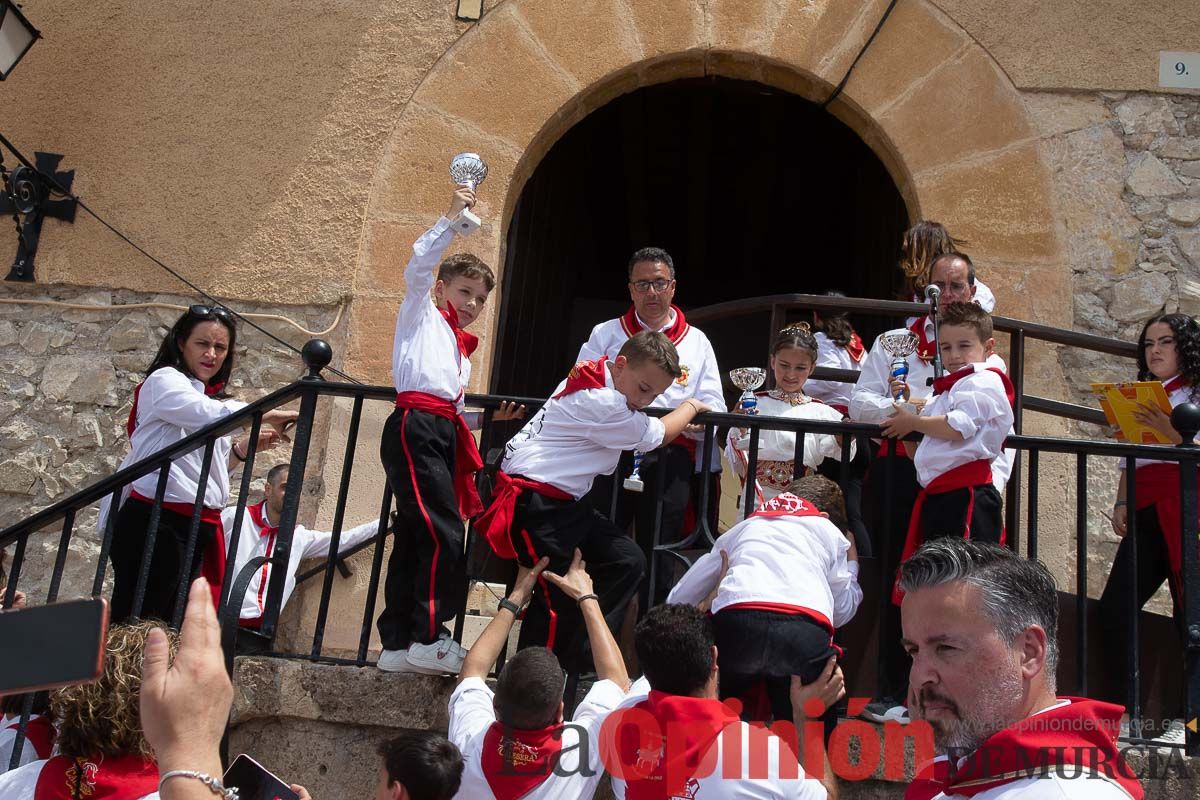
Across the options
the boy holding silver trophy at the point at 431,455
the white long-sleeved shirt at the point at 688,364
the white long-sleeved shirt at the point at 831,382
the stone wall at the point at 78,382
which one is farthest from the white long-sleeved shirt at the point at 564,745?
the stone wall at the point at 78,382

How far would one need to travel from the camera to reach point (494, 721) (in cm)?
313

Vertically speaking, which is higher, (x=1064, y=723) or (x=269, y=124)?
(x=269, y=124)

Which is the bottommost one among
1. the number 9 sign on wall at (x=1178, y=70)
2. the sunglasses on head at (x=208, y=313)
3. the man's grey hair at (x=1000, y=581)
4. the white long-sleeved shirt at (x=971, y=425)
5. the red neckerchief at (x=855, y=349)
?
the man's grey hair at (x=1000, y=581)

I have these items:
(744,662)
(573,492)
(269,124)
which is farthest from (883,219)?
(744,662)

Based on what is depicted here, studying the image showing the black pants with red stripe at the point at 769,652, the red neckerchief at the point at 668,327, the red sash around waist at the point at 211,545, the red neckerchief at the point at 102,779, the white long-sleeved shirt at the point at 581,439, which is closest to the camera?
the red neckerchief at the point at 102,779

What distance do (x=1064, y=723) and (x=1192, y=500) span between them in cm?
214

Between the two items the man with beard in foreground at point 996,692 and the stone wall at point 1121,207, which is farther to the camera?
the stone wall at point 1121,207

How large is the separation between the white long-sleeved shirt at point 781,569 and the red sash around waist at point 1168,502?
3.89 feet

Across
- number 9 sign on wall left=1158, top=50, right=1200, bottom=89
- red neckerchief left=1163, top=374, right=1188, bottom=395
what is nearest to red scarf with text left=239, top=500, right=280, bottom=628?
red neckerchief left=1163, top=374, right=1188, bottom=395

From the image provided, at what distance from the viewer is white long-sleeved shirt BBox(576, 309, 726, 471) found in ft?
15.3

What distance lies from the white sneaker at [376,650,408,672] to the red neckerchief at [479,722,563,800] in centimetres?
67

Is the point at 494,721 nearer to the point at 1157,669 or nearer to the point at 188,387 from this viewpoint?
the point at 188,387

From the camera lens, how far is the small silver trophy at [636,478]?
13.5ft

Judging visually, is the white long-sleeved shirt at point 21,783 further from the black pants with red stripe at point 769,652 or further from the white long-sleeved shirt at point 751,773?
the black pants with red stripe at point 769,652
